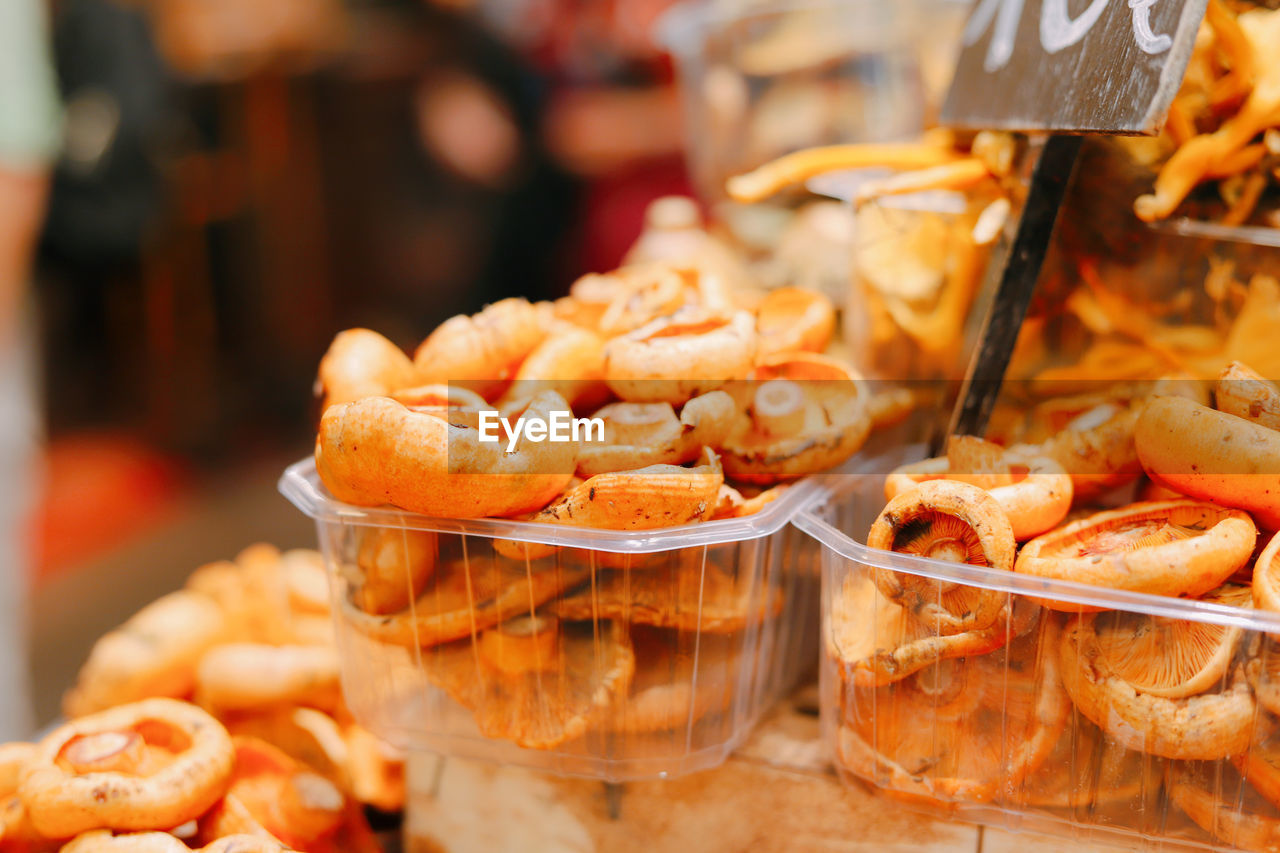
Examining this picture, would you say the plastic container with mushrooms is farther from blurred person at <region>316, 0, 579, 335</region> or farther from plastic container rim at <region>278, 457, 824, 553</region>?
blurred person at <region>316, 0, 579, 335</region>

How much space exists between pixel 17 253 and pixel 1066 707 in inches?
63.8

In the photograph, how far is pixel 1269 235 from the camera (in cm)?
74

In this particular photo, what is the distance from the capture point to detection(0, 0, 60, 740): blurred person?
1440mm

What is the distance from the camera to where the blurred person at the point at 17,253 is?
1.44 m

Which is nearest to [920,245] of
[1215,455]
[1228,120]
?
[1228,120]

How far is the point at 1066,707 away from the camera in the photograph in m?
0.59

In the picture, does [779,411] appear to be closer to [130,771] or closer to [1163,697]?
[1163,697]

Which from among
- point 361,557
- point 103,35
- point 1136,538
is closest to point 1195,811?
point 1136,538

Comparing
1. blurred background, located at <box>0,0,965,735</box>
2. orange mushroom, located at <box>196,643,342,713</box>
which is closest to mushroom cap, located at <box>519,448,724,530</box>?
orange mushroom, located at <box>196,643,342,713</box>

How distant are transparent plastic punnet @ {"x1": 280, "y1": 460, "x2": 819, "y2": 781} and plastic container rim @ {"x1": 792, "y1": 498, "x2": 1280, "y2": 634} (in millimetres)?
91

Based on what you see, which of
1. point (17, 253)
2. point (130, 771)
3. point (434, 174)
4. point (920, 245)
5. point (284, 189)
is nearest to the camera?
point (130, 771)

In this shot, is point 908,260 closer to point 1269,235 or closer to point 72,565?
point 1269,235

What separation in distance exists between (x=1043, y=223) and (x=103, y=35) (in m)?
1.97

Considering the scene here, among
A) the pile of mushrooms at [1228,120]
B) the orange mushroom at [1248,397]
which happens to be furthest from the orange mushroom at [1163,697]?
the pile of mushrooms at [1228,120]
